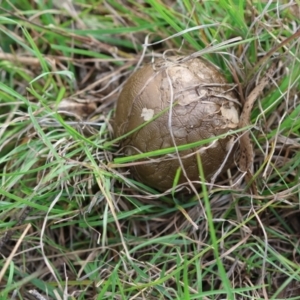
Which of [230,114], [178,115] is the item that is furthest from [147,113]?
[230,114]

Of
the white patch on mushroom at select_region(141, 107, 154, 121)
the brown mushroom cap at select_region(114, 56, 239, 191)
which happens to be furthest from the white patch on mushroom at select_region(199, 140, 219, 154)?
the white patch on mushroom at select_region(141, 107, 154, 121)

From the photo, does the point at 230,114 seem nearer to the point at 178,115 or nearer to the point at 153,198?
the point at 178,115

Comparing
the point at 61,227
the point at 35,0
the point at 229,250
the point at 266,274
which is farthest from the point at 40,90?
the point at 266,274

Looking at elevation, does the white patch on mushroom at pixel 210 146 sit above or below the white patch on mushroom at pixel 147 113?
below

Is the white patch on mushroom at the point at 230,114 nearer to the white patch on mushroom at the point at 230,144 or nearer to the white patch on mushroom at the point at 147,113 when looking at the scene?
the white patch on mushroom at the point at 230,144

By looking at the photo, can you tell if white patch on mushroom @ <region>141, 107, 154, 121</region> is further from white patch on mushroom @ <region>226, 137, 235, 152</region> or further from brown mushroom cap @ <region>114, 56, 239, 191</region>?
white patch on mushroom @ <region>226, 137, 235, 152</region>

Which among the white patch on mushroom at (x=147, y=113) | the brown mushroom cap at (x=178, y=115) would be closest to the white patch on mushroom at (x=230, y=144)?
the brown mushroom cap at (x=178, y=115)
